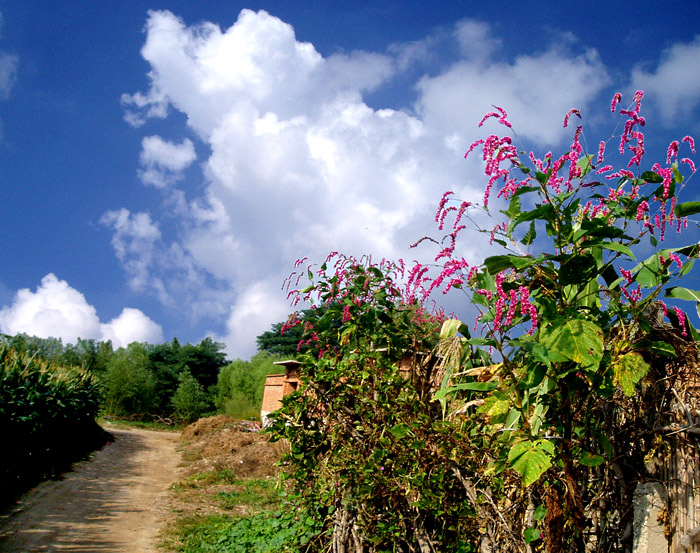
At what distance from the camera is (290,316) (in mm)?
4090

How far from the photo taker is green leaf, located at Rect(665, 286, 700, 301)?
6.30 ft

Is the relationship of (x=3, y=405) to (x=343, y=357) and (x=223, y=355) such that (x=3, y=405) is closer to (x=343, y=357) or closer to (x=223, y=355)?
(x=343, y=357)

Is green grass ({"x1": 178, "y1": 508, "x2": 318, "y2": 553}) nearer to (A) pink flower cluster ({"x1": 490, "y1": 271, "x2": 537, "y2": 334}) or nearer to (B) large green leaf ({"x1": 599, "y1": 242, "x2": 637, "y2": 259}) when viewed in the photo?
(A) pink flower cluster ({"x1": 490, "y1": 271, "x2": 537, "y2": 334})

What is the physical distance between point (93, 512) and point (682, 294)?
833 centimetres

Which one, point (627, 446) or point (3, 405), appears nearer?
point (627, 446)

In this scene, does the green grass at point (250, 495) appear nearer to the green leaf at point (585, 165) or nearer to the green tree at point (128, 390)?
the green leaf at point (585, 165)

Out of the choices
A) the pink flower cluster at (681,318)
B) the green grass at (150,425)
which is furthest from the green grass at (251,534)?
the green grass at (150,425)

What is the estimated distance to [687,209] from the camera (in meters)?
1.92

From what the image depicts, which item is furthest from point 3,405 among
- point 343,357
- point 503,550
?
point 503,550

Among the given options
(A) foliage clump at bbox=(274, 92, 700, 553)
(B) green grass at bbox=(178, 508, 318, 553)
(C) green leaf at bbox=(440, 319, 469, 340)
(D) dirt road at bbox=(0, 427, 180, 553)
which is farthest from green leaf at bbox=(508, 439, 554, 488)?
(D) dirt road at bbox=(0, 427, 180, 553)

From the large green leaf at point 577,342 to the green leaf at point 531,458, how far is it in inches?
13.6

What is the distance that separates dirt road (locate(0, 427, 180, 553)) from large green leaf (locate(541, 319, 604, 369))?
5.92 metres

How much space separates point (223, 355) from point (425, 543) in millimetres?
46488

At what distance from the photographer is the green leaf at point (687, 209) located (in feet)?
6.26
